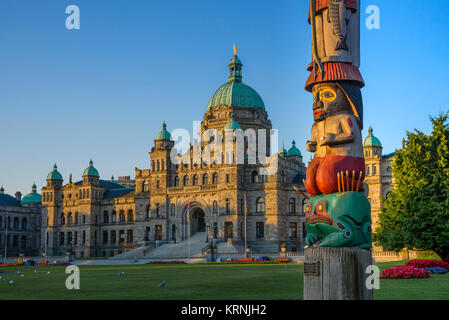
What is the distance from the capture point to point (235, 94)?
287ft

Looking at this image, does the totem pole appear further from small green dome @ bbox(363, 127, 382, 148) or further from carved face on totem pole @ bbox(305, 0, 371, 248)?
small green dome @ bbox(363, 127, 382, 148)

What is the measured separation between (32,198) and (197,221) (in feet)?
147

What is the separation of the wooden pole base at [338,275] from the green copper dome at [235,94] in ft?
240

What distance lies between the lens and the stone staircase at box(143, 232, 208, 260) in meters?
70.2

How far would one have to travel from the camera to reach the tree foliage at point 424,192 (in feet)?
97.4

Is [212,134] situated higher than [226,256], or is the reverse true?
[212,134]

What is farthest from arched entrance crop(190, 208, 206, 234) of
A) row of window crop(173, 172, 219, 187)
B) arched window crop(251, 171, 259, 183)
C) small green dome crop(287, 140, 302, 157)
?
small green dome crop(287, 140, 302, 157)

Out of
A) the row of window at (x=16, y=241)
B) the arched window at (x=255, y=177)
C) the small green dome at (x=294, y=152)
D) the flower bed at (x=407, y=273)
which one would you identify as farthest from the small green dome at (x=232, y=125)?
the flower bed at (x=407, y=273)

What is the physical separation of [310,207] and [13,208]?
99326mm

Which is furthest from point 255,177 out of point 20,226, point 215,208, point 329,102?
point 329,102

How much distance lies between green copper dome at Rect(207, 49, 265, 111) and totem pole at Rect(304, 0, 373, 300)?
233 ft
